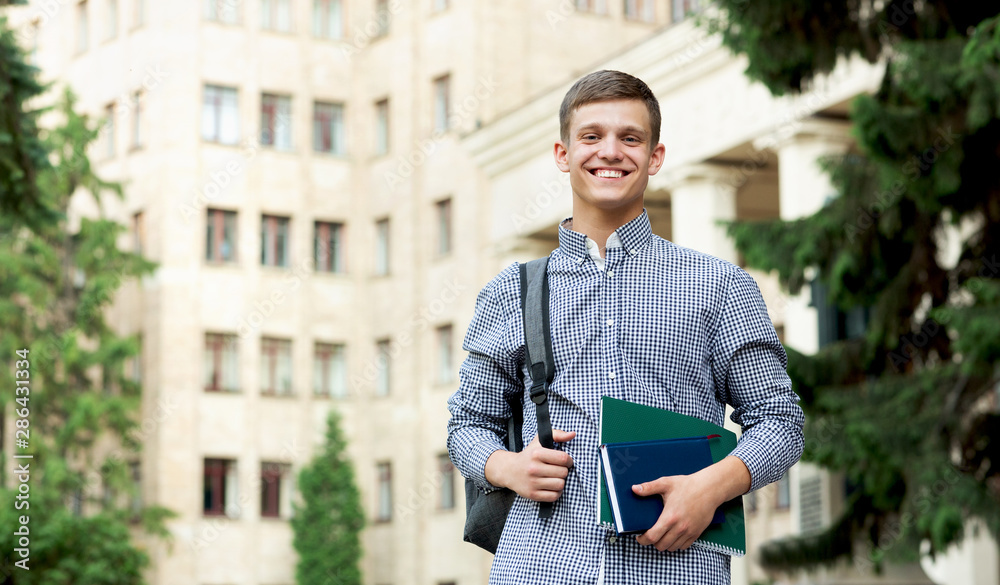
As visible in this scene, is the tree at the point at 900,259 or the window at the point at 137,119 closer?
the tree at the point at 900,259

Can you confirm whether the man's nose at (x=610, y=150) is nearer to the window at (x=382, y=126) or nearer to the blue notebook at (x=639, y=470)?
the blue notebook at (x=639, y=470)

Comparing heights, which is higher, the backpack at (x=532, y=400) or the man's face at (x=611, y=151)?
the man's face at (x=611, y=151)

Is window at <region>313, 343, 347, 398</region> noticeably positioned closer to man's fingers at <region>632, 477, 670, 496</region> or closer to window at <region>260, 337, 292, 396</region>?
window at <region>260, 337, 292, 396</region>

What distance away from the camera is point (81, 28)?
46.7m

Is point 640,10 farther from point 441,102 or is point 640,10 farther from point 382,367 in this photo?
point 382,367

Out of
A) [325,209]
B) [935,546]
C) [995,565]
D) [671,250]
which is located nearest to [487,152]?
[325,209]

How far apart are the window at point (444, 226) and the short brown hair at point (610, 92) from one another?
123 ft

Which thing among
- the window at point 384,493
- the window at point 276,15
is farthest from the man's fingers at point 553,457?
the window at point 276,15

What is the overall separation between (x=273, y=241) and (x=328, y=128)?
12.1ft

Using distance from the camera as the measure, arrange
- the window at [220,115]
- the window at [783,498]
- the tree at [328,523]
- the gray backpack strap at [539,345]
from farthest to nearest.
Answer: the window at [220,115] < the tree at [328,523] < the window at [783,498] < the gray backpack strap at [539,345]

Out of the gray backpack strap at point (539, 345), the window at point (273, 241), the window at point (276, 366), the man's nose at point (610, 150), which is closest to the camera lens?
the gray backpack strap at point (539, 345)

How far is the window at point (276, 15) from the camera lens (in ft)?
146

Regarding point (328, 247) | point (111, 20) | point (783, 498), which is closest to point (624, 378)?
point (783, 498)

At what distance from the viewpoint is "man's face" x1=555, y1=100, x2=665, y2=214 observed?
3.56 meters
